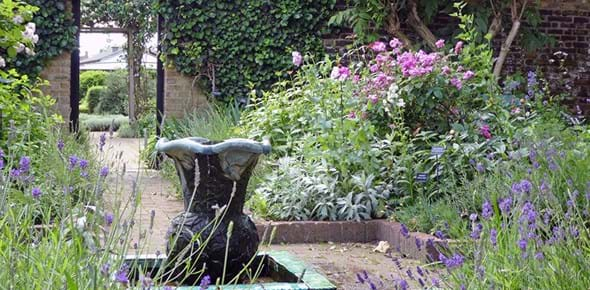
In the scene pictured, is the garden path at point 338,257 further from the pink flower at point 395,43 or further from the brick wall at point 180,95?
the brick wall at point 180,95

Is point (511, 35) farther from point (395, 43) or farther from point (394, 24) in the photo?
point (395, 43)

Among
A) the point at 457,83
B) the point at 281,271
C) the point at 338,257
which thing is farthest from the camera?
the point at 457,83

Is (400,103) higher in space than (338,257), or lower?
higher

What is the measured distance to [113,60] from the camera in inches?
1164

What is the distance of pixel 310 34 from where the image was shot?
9578 millimetres

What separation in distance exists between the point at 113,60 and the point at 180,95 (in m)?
20.9

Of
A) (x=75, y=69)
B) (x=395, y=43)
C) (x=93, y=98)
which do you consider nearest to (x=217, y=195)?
(x=395, y=43)

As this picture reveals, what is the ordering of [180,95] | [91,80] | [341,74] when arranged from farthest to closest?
A: [91,80]
[180,95]
[341,74]

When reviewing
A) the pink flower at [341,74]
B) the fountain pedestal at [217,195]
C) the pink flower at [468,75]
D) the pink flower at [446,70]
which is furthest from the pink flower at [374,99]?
the fountain pedestal at [217,195]

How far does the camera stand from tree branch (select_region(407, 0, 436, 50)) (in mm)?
9258

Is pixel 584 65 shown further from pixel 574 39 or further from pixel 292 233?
pixel 292 233

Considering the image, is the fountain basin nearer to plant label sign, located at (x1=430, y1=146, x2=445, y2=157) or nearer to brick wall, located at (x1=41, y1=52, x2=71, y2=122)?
plant label sign, located at (x1=430, y1=146, x2=445, y2=157)

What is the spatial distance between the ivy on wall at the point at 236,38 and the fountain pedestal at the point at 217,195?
630 cm

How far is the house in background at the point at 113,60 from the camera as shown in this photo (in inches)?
667
